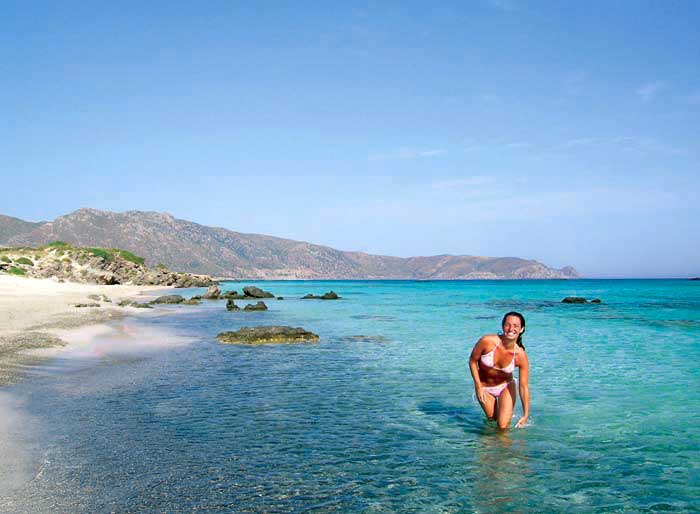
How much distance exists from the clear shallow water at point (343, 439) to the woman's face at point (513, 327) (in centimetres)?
201

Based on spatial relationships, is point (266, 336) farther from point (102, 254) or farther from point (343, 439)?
point (102, 254)

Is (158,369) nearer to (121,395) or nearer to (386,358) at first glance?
(121,395)

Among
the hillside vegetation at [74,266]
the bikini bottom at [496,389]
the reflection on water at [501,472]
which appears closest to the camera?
the reflection on water at [501,472]

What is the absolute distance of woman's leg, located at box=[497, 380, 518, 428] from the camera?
422 inches

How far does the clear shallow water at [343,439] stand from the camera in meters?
7.21

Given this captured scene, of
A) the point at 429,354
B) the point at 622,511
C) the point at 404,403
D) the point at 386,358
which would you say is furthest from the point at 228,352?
the point at 622,511

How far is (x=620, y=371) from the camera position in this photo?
18531 millimetres

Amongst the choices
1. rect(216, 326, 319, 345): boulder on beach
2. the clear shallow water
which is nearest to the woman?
the clear shallow water

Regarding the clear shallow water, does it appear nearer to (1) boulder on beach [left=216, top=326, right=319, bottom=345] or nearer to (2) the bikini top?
(2) the bikini top

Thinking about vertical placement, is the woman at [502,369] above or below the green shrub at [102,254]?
below

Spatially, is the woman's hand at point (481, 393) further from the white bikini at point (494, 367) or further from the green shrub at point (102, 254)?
the green shrub at point (102, 254)

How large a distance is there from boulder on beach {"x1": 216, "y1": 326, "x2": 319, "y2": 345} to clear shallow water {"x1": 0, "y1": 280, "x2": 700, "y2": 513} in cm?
467

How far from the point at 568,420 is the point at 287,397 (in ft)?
22.3

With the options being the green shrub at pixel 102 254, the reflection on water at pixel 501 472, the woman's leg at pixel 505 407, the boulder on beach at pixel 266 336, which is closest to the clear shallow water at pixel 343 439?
the reflection on water at pixel 501 472
